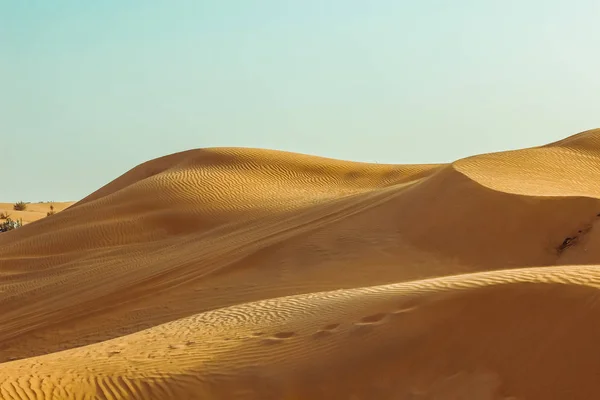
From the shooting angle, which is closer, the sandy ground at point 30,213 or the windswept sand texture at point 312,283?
the windswept sand texture at point 312,283

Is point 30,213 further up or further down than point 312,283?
further up

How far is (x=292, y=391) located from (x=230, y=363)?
3.04 feet

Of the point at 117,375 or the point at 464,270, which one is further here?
the point at 464,270

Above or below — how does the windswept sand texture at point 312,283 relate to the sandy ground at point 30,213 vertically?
below

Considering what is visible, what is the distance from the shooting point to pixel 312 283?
562 inches

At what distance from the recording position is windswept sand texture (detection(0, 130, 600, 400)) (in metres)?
7.22

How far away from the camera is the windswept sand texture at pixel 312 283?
722 cm

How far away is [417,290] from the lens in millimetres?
8828

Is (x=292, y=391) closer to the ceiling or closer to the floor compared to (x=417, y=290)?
closer to the floor

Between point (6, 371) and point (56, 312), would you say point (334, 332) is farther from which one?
point (56, 312)

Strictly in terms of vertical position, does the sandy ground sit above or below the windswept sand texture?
above

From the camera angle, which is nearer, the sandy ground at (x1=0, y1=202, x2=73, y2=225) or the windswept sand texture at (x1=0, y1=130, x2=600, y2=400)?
the windswept sand texture at (x1=0, y1=130, x2=600, y2=400)

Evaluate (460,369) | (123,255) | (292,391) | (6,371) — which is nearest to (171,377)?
(292,391)

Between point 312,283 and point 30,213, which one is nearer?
point 312,283
